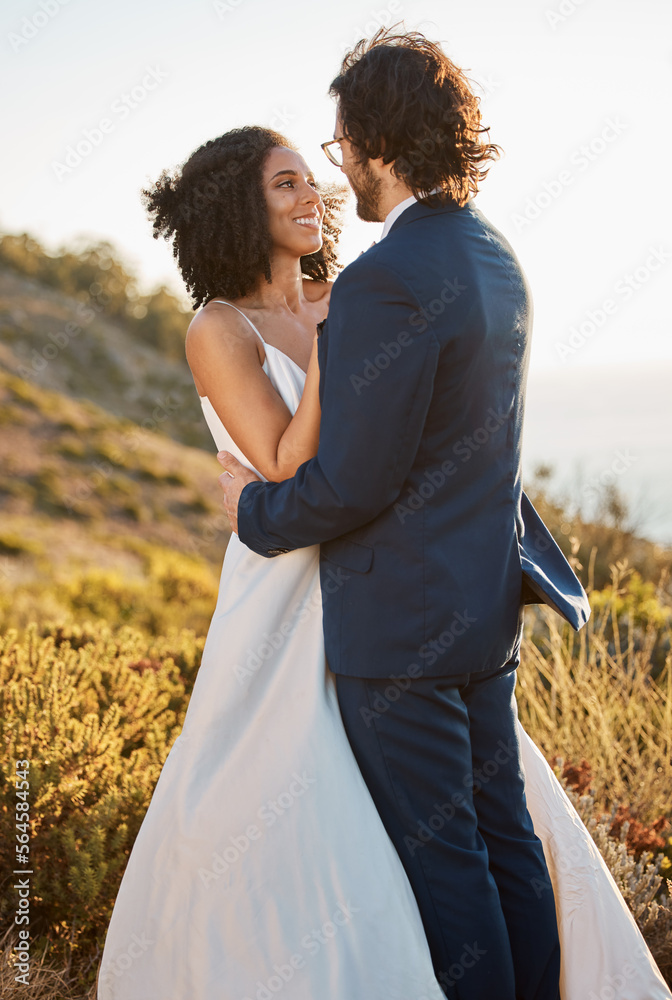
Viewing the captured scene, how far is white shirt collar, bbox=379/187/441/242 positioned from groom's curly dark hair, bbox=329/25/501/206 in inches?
0.6

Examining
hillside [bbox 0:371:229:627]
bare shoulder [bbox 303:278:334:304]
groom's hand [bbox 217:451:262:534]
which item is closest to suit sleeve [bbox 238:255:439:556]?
groom's hand [bbox 217:451:262:534]

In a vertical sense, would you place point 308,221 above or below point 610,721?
above

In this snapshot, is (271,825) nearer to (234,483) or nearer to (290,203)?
(234,483)

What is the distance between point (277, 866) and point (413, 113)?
1.45 metres

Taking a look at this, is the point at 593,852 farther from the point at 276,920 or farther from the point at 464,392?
the point at 464,392

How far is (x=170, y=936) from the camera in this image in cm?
167

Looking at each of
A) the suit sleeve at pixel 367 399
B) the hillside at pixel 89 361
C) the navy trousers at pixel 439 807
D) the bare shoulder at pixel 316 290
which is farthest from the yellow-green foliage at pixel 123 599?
the hillside at pixel 89 361

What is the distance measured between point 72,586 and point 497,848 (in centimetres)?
778

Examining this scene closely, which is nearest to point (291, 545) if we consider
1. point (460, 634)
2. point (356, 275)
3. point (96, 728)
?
point (460, 634)

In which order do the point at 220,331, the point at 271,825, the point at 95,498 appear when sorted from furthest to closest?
1. the point at 95,498
2. the point at 220,331
3. the point at 271,825

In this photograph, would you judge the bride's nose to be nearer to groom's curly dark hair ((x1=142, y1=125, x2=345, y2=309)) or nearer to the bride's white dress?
groom's curly dark hair ((x1=142, y1=125, x2=345, y2=309))

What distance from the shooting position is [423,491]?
1520 mm

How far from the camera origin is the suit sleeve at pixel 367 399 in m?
1.39

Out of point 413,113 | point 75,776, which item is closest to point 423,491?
point 413,113
